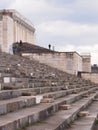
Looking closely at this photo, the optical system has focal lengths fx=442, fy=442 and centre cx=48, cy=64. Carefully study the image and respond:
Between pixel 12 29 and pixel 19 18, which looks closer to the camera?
pixel 12 29

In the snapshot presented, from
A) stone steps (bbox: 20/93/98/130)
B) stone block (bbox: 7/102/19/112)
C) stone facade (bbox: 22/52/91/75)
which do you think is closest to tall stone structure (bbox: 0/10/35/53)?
stone facade (bbox: 22/52/91/75)

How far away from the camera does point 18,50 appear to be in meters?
30.3

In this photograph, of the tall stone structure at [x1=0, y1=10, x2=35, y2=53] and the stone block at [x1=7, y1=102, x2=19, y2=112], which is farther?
the tall stone structure at [x1=0, y1=10, x2=35, y2=53]

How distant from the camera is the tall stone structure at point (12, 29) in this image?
98.3 ft

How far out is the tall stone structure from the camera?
98.3 feet

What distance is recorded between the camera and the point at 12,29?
33.2 m

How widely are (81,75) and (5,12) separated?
7.31 metres

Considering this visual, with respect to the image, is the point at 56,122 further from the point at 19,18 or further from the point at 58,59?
the point at 19,18

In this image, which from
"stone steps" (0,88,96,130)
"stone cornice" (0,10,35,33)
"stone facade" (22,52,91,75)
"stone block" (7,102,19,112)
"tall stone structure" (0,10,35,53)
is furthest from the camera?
"stone cornice" (0,10,35,33)

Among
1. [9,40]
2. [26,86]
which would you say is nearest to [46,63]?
[9,40]

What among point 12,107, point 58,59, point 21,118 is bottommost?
point 21,118

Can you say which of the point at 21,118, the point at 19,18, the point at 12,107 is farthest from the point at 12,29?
the point at 21,118

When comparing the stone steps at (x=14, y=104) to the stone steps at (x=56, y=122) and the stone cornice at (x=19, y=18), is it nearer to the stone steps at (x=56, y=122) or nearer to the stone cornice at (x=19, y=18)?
→ the stone steps at (x=56, y=122)

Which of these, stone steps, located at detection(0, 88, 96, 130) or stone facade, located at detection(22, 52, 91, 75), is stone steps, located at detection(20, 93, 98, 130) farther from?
stone facade, located at detection(22, 52, 91, 75)
